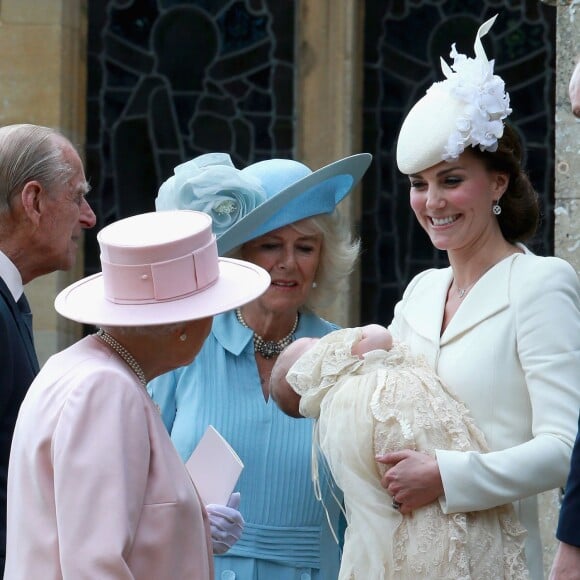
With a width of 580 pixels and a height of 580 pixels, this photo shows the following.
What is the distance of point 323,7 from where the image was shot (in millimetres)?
6898

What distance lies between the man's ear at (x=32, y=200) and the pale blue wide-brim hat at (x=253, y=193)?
0.67 meters

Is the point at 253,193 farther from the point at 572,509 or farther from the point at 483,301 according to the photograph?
the point at 572,509

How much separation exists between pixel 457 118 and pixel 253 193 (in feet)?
2.84

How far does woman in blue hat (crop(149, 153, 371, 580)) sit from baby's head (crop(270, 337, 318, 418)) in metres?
0.27

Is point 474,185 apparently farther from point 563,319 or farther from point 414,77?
point 414,77

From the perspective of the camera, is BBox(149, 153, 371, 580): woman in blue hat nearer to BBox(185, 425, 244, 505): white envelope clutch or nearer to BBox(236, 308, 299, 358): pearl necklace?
BBox(236, 308, 299, 358): pearl necklace

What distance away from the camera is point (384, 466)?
12.1 feet

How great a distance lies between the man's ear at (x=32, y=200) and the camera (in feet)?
12.9

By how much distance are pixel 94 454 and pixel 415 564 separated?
1.02m

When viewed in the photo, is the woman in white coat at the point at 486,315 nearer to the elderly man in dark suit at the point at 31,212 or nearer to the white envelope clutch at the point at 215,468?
the white envelope clutch at the point at 215,468

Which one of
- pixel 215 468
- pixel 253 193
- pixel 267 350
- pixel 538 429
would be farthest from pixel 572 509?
pixel 253 193

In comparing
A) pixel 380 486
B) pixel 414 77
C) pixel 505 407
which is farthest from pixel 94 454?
pixel 414 77

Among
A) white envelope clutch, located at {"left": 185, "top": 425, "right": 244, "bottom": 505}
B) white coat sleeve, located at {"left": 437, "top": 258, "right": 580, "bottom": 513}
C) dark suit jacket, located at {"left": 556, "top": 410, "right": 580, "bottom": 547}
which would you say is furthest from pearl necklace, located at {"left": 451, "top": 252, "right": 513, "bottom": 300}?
dark suit jacket, located at {"left": 556, "top": 410, "right": 580, "bottom": 547}

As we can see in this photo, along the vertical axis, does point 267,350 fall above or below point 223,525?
above
